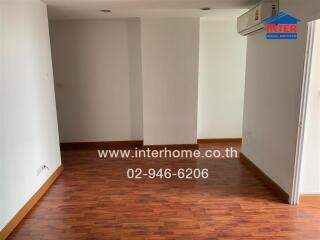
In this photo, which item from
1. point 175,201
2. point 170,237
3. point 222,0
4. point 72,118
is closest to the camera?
point 170,237

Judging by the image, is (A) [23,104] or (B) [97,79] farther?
(B) [97,79]

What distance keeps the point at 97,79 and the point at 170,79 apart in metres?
1.36

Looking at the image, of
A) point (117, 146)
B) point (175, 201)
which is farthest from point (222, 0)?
point (117, 146)

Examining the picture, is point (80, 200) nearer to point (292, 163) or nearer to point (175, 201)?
point (175, 201)

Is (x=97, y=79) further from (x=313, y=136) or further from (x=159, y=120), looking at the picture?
(x=313, y=136)

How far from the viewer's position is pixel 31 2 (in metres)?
2.95

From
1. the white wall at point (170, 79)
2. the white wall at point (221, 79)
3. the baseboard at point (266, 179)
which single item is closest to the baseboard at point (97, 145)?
the white wall at point (170, 79)

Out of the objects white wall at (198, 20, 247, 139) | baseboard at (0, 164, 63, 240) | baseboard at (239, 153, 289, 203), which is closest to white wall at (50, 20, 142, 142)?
white wall at (198, 20, 247, 139)

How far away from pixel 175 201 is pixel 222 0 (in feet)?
8.28

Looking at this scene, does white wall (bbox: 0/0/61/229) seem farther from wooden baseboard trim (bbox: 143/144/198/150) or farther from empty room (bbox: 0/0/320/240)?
wooden baseboard trim (bbox: 143/144/198/150)

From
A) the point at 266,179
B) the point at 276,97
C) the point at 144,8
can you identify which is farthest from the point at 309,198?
the point at 144,8

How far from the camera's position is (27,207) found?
2.76 metres

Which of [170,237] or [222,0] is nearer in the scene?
[170,237]

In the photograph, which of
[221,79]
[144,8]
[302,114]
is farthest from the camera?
[221,79]
